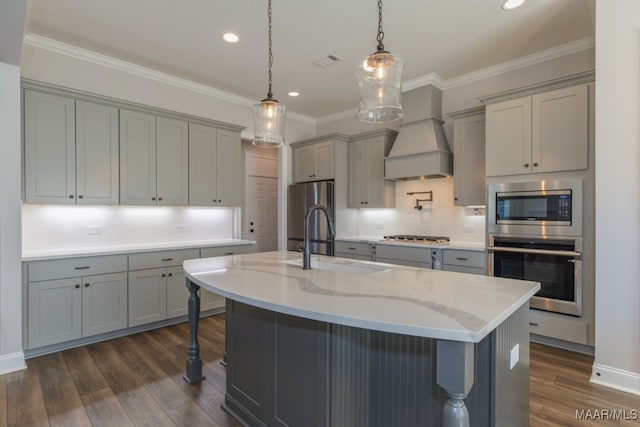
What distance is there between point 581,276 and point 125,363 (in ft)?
13.2

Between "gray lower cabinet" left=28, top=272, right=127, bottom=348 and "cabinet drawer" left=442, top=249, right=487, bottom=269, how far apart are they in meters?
3.46

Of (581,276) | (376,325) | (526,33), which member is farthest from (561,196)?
(376,325)

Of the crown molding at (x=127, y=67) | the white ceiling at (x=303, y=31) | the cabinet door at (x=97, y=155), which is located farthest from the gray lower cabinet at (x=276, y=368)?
the crown molding at (x=127, y=67)

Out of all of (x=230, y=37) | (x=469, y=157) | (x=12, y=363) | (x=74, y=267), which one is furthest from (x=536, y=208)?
(x=12, y=363)

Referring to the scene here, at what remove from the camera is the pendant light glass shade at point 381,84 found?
1.88 m

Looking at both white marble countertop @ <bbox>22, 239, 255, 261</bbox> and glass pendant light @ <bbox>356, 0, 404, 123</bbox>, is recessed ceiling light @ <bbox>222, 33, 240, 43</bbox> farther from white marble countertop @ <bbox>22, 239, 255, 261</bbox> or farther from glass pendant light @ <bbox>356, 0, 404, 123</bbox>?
white marble countertop @ <bbox>22, 239, 255, 261</bbox>

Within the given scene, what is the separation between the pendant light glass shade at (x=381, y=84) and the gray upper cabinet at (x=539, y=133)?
6.14ft

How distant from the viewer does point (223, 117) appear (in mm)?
4609

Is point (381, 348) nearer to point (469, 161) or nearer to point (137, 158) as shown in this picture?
point (469, 161)

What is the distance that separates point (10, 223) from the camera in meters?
2.62

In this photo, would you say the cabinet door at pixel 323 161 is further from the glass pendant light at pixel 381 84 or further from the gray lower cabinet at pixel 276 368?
the gray lower cabinet at pixel 276 368

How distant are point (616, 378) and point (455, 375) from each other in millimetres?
2253

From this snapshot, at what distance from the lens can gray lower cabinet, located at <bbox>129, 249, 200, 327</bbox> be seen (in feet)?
11.0

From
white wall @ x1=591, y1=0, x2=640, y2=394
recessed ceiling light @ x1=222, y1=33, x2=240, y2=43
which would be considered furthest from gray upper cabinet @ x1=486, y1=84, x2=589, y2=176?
recessed ceiling light @ x1=222, y1=33, x2=240, y2=43
